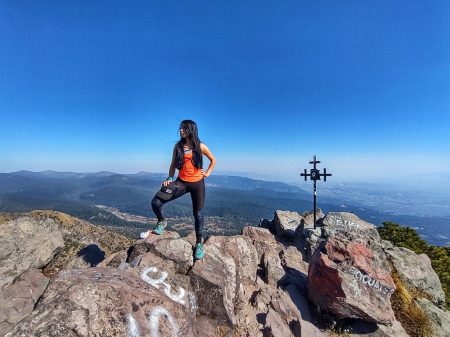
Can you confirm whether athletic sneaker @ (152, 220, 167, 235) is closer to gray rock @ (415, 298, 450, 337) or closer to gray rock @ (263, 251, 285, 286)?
gray rock @ (263, 251, 285, 286)

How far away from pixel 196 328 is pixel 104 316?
386cm

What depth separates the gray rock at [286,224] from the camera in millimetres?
21594

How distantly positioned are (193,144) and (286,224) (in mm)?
14395

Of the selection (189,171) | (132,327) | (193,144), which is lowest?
(132,327)

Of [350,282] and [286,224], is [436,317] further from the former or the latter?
[286,224]

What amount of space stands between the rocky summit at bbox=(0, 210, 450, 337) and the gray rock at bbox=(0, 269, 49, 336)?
4 centimetres

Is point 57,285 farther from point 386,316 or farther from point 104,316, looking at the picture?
point 386,316

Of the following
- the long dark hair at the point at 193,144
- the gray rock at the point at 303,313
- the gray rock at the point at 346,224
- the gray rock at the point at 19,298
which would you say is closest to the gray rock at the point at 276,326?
the gray rock at the point at 303,313

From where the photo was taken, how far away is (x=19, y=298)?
35.6 ft

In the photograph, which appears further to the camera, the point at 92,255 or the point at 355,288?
the point at 92,255

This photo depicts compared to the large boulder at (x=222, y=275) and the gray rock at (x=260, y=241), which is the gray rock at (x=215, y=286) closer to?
the large boulder at (x=222, y=275)

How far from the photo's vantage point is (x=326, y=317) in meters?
10.9

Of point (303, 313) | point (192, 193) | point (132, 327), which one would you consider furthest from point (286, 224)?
point (132, 327)

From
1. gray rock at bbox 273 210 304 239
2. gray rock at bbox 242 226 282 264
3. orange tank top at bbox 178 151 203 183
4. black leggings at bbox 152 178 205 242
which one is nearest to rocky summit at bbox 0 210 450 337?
gray rock at bbox 242 226 282 264
